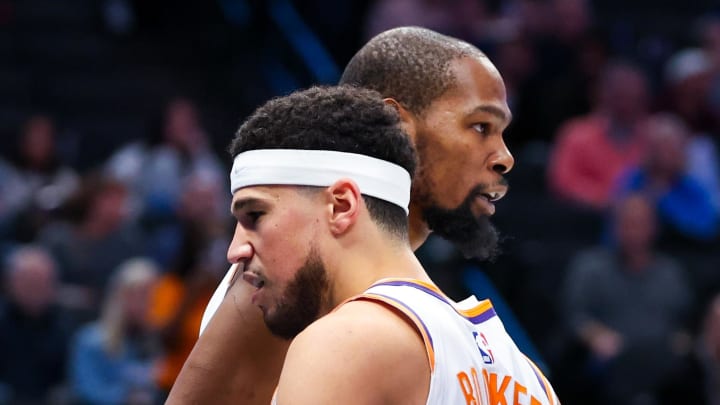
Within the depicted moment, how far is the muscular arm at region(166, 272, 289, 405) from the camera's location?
3.08m

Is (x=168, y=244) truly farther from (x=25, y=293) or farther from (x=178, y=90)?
(x=178, y=90)

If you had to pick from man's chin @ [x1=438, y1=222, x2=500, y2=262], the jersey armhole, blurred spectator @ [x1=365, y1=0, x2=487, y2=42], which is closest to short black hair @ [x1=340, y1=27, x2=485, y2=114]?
man's chin @ [x1=438, y1=222, x2=500, y2=262]

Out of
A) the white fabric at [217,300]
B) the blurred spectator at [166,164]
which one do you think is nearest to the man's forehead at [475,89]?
the white fabric at [217,300]

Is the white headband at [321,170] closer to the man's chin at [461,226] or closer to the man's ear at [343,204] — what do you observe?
the man's ear at [343,204]

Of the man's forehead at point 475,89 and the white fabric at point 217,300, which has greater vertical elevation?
the man's forehead at point 475,89

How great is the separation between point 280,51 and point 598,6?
3.35 m

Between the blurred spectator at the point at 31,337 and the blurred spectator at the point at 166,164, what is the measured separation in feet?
6.54

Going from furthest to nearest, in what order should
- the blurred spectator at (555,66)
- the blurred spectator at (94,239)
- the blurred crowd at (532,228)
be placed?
the blurred spectator at (555,66) < the blurred spectator at (94,239) < the blurred crowd at (532,228)

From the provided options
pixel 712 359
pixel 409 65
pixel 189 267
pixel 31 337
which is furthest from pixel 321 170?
pixel 189 267

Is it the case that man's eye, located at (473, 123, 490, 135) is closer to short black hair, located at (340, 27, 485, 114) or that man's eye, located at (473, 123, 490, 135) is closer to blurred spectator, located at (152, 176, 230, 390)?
short black hair, located at (340, 27, 485, 114)

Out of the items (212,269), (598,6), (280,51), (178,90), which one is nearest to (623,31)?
(598,6)

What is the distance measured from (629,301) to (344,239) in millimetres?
6429

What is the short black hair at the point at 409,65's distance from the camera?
3.08 m

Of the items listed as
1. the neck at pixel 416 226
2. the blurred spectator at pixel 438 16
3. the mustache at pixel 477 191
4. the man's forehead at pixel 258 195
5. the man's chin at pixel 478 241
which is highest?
the man's forehead at pixel 258 195
